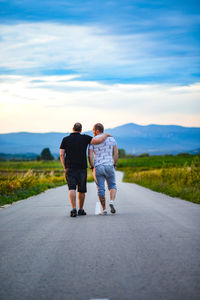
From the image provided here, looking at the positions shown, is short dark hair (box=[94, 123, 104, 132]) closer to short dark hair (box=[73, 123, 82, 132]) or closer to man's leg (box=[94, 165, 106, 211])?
short dark hair (box=[73, 123, 82, 132])

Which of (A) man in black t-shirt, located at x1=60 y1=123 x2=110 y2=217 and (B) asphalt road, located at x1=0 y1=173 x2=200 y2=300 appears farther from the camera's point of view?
(A) man in black t-shirt, located at x1=60 y1=123 x2=110 y2=217

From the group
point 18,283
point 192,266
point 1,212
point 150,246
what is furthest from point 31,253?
point 1,212

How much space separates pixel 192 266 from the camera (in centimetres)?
424

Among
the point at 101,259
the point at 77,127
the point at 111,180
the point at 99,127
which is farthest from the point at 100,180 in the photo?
the point at 101,259

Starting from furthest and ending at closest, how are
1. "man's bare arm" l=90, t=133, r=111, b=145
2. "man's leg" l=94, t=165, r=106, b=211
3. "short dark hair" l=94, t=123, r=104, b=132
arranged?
"short dark hair" l=94, t=123, r=104, b=132 < "man's leg" l=94, t=165, r=106, b=211 < "man's bare arm" l=90, t=133, r=111, b=145

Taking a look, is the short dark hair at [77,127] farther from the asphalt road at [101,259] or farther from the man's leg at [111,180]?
the asphalt road at [101,259]

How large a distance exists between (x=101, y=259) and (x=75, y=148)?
4.54 m

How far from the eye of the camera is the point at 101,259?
4660 millimetres

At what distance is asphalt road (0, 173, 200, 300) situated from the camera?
3.57 m

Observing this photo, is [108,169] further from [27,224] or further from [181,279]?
[181,279]

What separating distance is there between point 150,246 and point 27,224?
3.14 meters

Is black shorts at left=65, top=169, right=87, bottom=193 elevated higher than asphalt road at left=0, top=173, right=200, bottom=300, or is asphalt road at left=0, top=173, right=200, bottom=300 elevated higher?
black shorts at left=65, top=169, right=87, bottom=193

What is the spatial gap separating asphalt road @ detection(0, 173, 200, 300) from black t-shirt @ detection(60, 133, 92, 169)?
1.64 meters

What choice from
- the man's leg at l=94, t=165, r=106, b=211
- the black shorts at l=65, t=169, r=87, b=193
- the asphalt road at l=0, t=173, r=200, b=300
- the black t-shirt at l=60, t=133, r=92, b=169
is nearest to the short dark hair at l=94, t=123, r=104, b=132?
the black t-shirt at l=60, t=133, r=92, b=169
